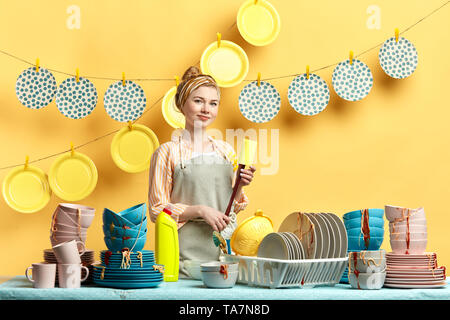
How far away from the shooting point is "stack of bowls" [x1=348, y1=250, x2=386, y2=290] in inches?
55.4

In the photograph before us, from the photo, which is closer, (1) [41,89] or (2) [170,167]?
(2) [170,167]

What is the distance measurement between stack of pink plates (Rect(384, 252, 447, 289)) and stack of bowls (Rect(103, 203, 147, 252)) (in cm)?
64

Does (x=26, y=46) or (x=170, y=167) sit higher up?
(x=26, y=46)

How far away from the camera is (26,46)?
8.46 ft

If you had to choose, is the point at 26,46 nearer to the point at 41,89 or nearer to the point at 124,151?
the point at 41,89

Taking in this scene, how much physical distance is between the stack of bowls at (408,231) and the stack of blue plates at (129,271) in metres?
0.63

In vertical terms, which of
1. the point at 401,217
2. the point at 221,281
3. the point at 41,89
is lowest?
the point at 221,281

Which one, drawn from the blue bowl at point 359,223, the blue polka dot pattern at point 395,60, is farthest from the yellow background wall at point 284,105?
the blue bowl at point 359,223

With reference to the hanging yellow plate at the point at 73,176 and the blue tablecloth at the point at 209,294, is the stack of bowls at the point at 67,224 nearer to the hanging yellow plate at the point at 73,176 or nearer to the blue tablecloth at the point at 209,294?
the blue tablecloth at the point at 209,294

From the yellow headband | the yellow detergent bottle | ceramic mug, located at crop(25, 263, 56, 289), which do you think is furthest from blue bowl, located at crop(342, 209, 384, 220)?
ceramic mug, located at crop(25, 263, 56, 289)

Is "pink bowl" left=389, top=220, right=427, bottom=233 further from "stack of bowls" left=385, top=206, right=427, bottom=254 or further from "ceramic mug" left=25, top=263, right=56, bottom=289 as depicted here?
"ceramic mug" left=25, top=263, right=56, bottom=289

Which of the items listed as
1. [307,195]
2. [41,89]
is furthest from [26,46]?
[307,195]

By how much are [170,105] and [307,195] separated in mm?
742

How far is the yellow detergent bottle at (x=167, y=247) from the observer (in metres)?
1.56
